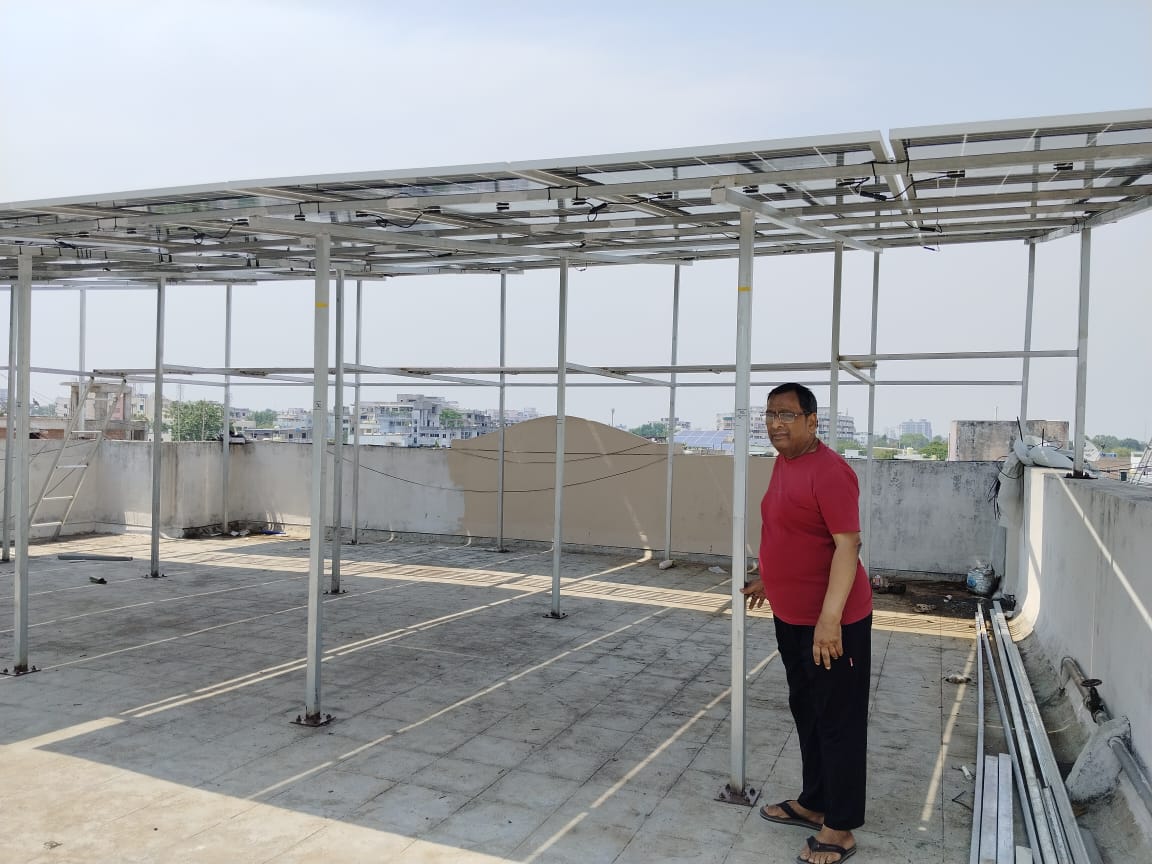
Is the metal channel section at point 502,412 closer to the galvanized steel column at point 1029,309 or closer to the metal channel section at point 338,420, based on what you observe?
the metal channel section at point 338,420

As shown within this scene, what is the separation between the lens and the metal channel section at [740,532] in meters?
3.31

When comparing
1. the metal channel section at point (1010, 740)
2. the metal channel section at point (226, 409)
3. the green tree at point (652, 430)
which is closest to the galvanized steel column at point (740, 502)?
the metal channel section at point (1010, 740)

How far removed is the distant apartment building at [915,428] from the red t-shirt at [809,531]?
7.01 m

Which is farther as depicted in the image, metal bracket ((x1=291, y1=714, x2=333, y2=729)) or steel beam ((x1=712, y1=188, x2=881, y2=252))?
metal bracket ((x1=291, y1=714, x2=333, y2=729))

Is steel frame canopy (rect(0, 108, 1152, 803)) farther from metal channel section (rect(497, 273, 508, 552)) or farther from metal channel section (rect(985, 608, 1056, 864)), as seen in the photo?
metal channel section (rect(497, 273, 508, 552))

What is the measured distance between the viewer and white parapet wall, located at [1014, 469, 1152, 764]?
3119 mm

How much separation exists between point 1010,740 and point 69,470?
1068cm

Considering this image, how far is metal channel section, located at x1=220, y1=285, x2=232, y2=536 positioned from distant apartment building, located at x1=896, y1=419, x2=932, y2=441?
792 centimetres

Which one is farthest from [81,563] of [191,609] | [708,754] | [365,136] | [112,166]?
[112,166]

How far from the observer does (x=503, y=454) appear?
10430 millimetres

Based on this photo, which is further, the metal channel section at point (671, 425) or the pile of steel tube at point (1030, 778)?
the metal channel section at point (671, 425)

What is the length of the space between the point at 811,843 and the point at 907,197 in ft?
9.01

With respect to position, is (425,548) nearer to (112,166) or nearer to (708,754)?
(708,754)

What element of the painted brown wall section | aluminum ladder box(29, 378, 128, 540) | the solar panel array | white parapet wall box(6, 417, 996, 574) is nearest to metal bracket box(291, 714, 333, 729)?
the solar panel array
